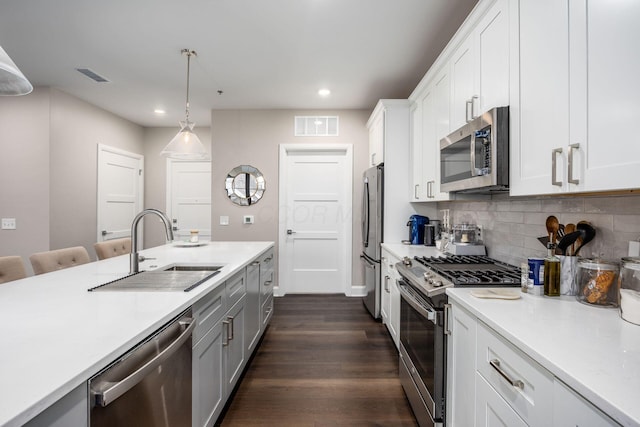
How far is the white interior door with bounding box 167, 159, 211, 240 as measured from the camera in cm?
520

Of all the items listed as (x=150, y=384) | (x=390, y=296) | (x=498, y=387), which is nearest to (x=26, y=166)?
(x=150, y=384)

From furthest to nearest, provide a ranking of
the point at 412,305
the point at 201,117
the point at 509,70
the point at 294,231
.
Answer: the point at 201,117 < the point at 294,231 < the point at 412,305 < the point at 509,70

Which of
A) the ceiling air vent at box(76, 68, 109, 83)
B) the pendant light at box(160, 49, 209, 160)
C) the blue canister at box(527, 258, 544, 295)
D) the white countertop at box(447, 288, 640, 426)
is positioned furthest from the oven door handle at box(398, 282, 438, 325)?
the ceiling air vent at box(76, 68, 109, 83)

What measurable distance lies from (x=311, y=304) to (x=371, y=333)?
1082mm

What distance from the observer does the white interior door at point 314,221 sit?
4320 mm

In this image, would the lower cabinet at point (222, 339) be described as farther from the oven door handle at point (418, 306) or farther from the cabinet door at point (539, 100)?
the cabinet door at point (539, 100)

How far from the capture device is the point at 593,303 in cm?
114

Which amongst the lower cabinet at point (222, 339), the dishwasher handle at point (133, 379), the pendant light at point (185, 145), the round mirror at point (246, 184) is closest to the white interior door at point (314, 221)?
the round mirror at point (246, 184)

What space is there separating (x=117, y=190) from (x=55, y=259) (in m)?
2.78

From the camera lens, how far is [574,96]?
1.04 m

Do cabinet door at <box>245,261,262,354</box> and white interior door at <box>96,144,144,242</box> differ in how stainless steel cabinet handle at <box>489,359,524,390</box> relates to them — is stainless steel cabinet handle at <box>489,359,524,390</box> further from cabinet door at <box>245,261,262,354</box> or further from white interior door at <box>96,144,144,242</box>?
white interior door at <box>96,144,144,242</box>

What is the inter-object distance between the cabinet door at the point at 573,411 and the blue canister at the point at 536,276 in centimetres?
65

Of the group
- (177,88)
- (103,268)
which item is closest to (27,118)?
(177,88)

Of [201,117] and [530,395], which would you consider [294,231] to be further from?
[530,395]
